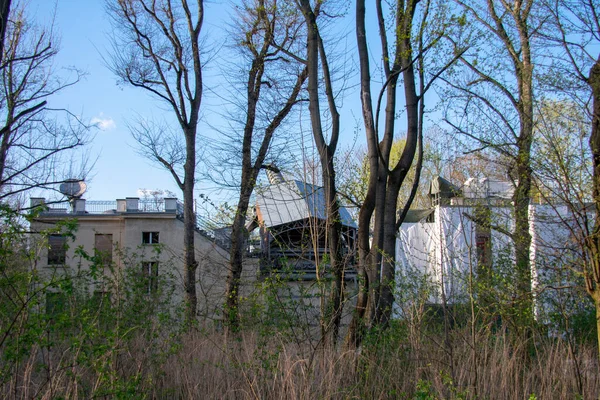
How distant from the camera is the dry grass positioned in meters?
5.33

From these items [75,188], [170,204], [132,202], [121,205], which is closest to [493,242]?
[75,188]

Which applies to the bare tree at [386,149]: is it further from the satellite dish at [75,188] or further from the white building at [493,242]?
the satellite dish at [75,188]

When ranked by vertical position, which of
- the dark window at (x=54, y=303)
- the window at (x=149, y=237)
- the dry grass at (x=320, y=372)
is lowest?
the dry grass at (x=320, y=372)

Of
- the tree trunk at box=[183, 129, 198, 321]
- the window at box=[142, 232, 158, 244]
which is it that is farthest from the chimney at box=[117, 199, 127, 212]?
the tree trunk at box=[183, 129, 198, 321]

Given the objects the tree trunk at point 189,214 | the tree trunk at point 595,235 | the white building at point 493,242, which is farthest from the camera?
the tree trunk at point 189,214

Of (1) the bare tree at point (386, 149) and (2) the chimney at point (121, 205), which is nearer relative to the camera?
(1) the bare tree at point (386, 149)

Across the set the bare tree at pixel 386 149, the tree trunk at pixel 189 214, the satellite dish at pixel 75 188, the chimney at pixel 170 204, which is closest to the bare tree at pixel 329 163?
the bare tree at pixel 386 149

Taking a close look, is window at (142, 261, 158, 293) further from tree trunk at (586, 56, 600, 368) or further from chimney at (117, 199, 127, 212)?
chimney at (117, 199, 127, 212)

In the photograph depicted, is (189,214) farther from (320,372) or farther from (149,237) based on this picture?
(149,237)

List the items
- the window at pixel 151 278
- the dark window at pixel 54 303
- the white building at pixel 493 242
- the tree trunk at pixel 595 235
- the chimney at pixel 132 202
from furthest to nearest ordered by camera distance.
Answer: the chimney at pixel 132 202, the window at pixel 151 278, the white building at pixel 493 242, the tree trunk at pixel 595 235, the dark window at pixel 54 303

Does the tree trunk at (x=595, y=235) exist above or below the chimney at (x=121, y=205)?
below

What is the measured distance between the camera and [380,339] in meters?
7.27

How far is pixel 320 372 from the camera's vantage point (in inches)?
237

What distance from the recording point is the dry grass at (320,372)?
17.5 ft
